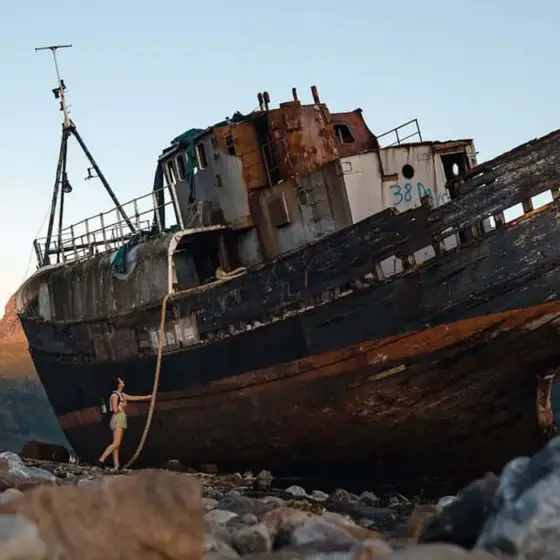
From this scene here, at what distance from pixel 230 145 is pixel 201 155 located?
926 mm

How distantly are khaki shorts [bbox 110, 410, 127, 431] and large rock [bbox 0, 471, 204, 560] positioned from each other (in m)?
10.5

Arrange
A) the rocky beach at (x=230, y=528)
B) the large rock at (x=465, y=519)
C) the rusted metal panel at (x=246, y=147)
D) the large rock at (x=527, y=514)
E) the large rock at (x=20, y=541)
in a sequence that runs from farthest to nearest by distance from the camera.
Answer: the rusted metal panel at (x=246, y=147)
the large rock at (x=465, y=519)
the large rock at (x=527, y=514)
the rocky beach at (x=230, y=528)
the large rock at (x=20, y=541)

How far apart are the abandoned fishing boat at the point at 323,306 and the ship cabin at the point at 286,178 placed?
0.04 metres

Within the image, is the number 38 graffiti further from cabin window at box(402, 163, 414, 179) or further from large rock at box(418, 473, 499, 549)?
large rock at box(418, 473, 499, 549)

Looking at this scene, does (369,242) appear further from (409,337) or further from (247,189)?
(247,189)

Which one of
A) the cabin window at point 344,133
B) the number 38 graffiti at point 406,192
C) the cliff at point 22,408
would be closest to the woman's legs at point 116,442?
the number 38 graffiti at point 406,192

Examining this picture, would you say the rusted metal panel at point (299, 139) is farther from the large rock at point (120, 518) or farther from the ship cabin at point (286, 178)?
the large rock at point (120, 518)

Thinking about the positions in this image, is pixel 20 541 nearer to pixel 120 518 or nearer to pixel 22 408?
pixel 120 518

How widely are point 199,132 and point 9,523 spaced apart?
483 inches

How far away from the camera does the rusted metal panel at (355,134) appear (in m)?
14.3

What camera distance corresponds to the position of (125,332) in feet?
46.6

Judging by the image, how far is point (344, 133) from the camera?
14.6 metres

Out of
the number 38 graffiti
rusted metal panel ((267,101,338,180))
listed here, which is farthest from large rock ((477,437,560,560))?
rusted metal panel ((267,101,338,180))

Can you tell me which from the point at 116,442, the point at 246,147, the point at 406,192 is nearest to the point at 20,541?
the point at 406,192
